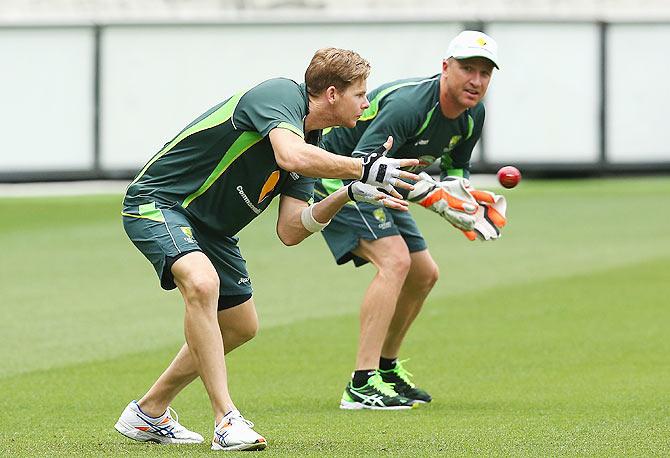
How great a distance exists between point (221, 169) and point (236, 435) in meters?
1.29

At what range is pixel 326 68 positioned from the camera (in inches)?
306

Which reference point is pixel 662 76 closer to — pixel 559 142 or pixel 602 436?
pixel 559 142

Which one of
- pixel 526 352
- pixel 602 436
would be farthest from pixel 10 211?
pixel 602 436

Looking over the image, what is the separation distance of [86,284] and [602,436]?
8.76m

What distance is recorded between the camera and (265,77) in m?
27.2

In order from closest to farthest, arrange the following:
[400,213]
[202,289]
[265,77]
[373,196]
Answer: [202,289] < [373,196] < [400,213] < [265,77]

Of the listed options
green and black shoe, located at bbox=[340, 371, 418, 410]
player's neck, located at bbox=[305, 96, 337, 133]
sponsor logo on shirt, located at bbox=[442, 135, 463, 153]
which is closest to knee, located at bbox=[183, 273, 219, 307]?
player's neck, located at bbox=[305, 96, 337, 133]

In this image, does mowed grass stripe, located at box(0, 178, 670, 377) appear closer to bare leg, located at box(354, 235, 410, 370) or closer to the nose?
bare leg, located at box(354, 235, 410, 370)

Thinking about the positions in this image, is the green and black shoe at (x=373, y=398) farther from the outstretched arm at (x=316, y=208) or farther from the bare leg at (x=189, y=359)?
the outstretched arm at (x=316, y=208)

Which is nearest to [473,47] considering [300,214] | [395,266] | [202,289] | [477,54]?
[477,54]

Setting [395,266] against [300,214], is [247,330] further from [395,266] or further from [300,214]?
[395,266]

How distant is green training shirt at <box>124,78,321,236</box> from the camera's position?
25.5 ft

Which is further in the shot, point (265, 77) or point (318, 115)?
point (265, 77)

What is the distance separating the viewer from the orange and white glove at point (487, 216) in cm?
912
